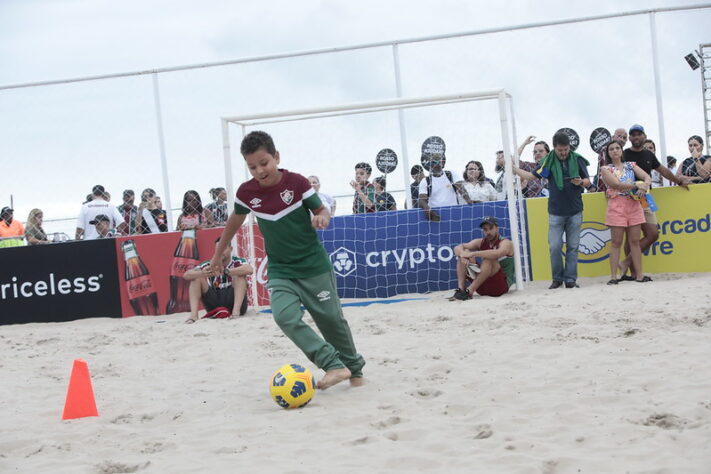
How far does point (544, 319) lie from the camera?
748cm

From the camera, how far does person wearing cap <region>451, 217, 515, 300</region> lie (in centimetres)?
962

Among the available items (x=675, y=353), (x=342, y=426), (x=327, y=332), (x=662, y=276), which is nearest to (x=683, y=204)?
(x=662, y=276)

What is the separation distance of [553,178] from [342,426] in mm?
Answer: 6136

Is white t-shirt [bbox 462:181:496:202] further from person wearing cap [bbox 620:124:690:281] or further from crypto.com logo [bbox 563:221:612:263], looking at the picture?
person wearing cap [bbox 620:124:690:281]

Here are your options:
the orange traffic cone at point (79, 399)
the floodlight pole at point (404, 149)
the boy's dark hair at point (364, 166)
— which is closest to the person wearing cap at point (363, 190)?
the boy's dark hair at point (364, 166)

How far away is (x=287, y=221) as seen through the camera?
5465 mm

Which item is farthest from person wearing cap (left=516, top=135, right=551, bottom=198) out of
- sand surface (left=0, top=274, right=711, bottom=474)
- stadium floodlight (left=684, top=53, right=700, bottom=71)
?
sand surface (left=0, top=274, right=711, bottom=474)

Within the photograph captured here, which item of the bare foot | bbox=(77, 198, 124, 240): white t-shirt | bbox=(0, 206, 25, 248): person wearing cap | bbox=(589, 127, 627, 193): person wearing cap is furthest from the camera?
bbox=(0, 206, 25, 248): person wearing cap

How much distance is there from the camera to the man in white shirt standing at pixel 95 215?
1100 cm

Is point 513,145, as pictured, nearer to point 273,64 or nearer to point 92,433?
point 273,64

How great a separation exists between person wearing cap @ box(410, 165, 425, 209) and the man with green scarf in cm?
123

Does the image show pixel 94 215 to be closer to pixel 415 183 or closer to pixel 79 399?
pixel 415 183

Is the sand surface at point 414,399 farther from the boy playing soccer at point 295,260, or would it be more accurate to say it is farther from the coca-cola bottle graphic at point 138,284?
the coca-cola bottle graphic at point 138,284

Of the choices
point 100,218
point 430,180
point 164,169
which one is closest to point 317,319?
point 430,180
